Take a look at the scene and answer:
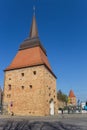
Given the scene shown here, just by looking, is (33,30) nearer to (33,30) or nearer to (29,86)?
(33,30)

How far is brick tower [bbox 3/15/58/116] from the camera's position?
31.4 m

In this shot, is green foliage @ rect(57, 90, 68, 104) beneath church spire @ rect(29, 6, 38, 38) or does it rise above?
beneath

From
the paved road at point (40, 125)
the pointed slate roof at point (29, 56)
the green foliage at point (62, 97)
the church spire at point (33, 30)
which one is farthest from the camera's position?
the green foliage at point (62, 97)

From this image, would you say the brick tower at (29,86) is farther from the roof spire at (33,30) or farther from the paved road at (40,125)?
the paved road at (40,125)

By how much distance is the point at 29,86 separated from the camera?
3288cm

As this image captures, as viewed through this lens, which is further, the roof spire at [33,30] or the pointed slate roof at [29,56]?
the roof spire at [33,30]

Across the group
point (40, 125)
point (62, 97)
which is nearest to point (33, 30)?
point (40, 125)

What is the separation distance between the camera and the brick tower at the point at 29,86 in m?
31.4

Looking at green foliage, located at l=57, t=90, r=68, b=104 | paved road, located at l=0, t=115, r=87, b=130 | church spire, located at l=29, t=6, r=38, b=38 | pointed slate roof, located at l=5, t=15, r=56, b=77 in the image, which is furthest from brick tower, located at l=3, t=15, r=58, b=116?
green foliage, located at l=57, t=90, r=68, b=104

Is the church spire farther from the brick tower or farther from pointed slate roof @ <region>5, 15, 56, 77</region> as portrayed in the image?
the brick tower

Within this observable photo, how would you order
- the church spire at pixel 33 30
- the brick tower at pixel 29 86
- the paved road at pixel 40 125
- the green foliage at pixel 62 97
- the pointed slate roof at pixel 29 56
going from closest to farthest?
the paved road at pixel 40 125 → the brick tower at pixel 29 86 → the pointed slate roof at pixel 29 56 → the church spire at pixel 33 30 → the green foliage at pixel 62 97

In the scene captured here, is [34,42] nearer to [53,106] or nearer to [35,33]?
[35,33]

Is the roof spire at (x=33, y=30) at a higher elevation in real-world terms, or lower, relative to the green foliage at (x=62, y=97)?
higher

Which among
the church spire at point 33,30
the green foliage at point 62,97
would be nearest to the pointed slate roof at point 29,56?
the church spire at point 33,30
